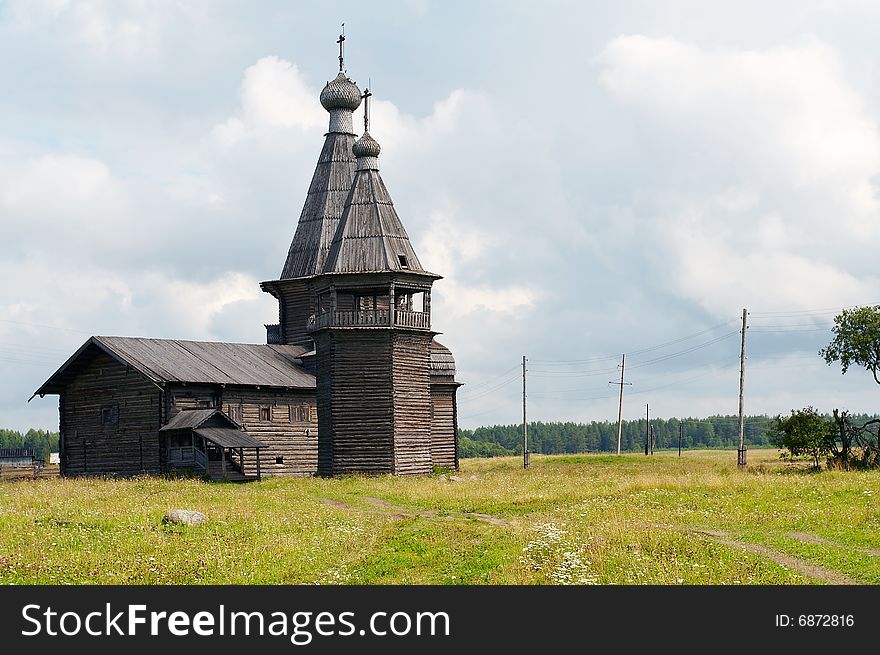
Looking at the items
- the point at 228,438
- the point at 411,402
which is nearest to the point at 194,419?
the point at 228,438

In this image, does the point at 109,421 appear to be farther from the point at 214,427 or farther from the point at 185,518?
the point at 185,518

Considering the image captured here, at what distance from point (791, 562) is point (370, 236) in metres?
35.4

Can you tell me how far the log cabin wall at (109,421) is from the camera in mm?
50531

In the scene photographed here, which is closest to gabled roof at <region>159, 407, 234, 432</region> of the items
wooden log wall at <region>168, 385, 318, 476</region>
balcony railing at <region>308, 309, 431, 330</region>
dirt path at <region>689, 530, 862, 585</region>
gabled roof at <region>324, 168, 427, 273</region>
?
wooden log wall at <region>168, 385, 318, 476</region>

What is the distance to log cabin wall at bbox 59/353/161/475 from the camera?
50531 mm

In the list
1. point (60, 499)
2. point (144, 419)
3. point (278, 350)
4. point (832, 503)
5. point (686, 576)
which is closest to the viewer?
point (686, 576)

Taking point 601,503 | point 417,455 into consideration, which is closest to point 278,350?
point 417,455

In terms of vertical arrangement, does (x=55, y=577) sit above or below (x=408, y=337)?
below

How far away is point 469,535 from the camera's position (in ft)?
79.6

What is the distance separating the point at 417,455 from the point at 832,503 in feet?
83.7

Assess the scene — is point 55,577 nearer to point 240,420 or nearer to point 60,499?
point 60,499

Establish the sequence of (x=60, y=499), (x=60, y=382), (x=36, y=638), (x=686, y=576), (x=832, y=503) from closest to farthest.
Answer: (x=36, y=638) < (x=686, y=576) < (x=832, y=503) < (x=60, y=499) < (x=60, y=382)

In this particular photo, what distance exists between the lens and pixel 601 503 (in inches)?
1223

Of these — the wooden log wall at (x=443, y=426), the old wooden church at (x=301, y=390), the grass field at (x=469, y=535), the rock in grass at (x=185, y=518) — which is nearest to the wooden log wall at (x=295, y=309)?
the old wooden church at (x=301, y=390)
